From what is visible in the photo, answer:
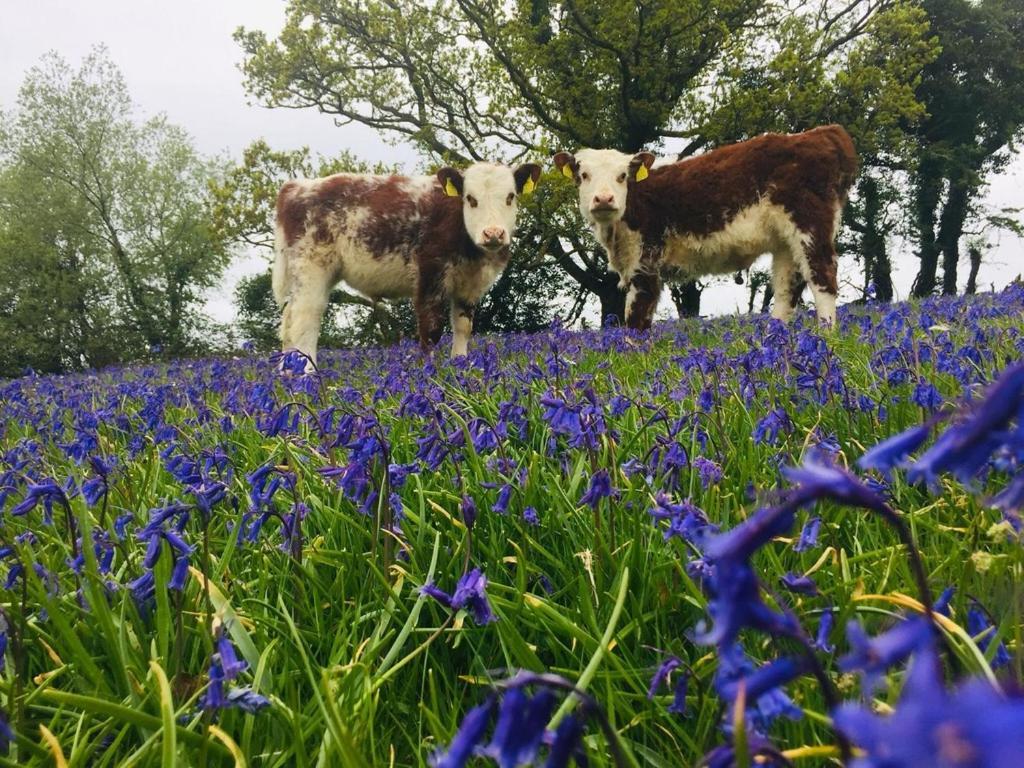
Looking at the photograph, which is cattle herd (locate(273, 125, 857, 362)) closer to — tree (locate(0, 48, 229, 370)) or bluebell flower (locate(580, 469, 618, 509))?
bluebell flower (locate(580, 469, 618, 509))

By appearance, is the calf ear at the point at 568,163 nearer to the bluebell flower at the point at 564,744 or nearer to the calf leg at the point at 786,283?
the calf leg at the point at 786,283

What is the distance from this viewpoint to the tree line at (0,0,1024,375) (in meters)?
22.7

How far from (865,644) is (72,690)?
2119 mm

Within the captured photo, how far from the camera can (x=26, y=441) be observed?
4.61m

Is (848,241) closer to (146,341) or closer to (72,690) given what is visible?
(146,341)

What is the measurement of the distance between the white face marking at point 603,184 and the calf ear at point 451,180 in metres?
1.88

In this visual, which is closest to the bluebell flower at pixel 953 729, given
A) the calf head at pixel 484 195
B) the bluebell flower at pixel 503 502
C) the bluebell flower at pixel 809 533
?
the bluebell flower at pixel 809 533

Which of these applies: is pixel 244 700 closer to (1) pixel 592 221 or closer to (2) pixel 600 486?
(2) pixel 600 486

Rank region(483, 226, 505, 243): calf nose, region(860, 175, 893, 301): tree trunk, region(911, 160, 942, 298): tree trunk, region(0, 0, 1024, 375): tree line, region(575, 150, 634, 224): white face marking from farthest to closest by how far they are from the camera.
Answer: region(860, 175, 893, 301): tree trunk, region(911, 160, 942, 298): tree trunk, region(0, 0, 1024, 375): tree line, region(575, 150, 634, 224): white face marking, region(483, 226, 505, 243): calf nose

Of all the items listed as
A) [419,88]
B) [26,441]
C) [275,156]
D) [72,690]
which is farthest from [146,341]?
[72,690]

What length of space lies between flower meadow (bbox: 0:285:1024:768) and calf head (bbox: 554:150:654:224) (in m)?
6.45

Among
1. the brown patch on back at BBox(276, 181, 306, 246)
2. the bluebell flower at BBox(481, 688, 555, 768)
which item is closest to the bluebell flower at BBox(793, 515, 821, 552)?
the bluebell flower at BBox(481, 688, 555, 768)

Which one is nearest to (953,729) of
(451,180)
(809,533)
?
(809,533)

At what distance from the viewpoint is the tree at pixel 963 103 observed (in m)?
29.6
